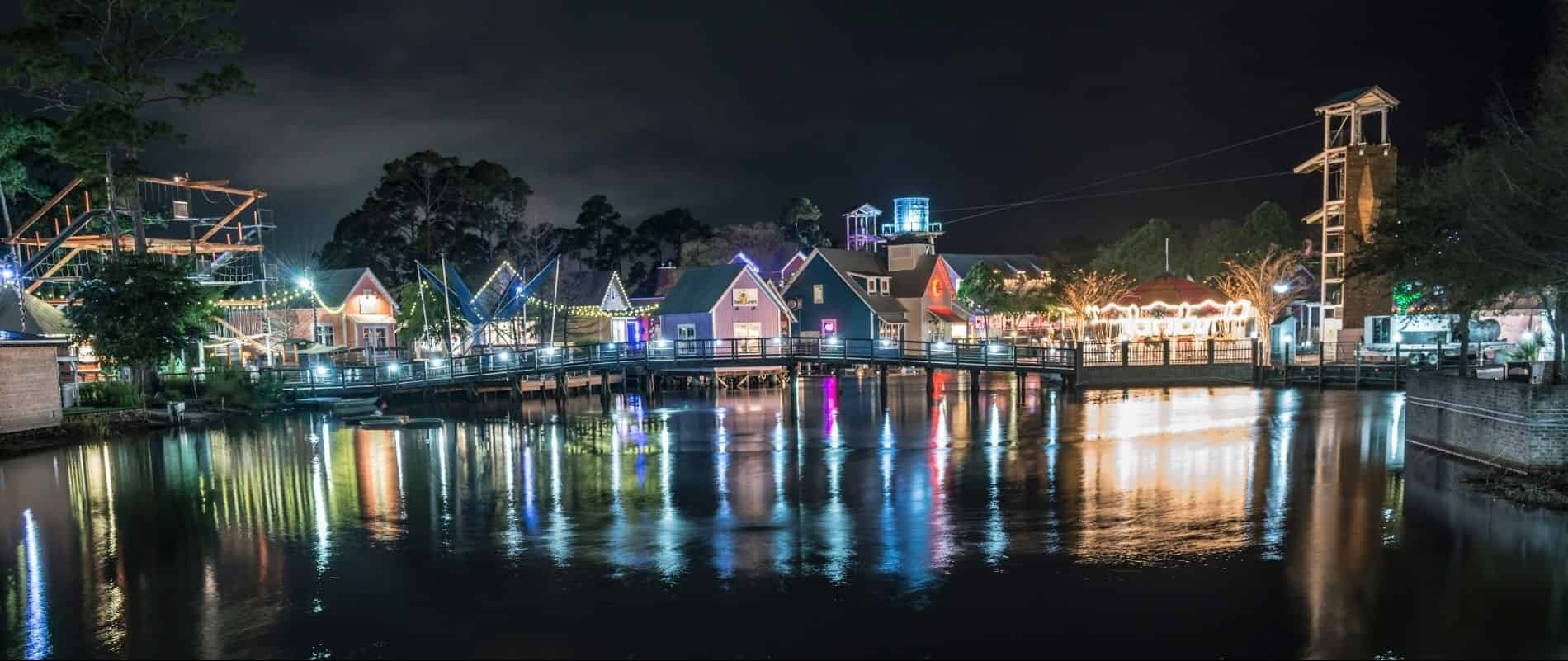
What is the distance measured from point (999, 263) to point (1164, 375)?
33676mm

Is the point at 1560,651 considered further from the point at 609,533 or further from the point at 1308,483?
the point at 609,533

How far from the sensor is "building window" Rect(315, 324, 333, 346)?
53.7 m

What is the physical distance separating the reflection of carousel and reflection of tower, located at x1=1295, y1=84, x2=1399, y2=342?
5.21 meters

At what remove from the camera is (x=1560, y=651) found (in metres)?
10.5

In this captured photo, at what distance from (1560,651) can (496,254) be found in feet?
229

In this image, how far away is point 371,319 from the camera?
5609 centimetres

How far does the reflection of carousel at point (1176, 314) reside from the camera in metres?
45.4

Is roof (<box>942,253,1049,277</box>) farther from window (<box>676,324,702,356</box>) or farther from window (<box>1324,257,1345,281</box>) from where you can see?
window (<box>676,324,702,356</box>)

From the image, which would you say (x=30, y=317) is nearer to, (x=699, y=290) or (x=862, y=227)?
(x=699, y=290)

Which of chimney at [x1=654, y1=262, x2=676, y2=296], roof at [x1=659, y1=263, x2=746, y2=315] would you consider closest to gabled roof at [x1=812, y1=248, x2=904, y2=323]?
roof at [x1=659, y1=263, x2=746, y2=315]

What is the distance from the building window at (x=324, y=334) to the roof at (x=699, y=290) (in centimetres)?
1872

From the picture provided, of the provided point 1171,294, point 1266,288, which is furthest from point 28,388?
point 1266,288

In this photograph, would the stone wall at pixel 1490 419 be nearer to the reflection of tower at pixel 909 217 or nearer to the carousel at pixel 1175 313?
the carousel at pixel 1175 313

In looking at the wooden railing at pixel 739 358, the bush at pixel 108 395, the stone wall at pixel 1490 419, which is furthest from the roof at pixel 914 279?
the bush at pixel 108 395
